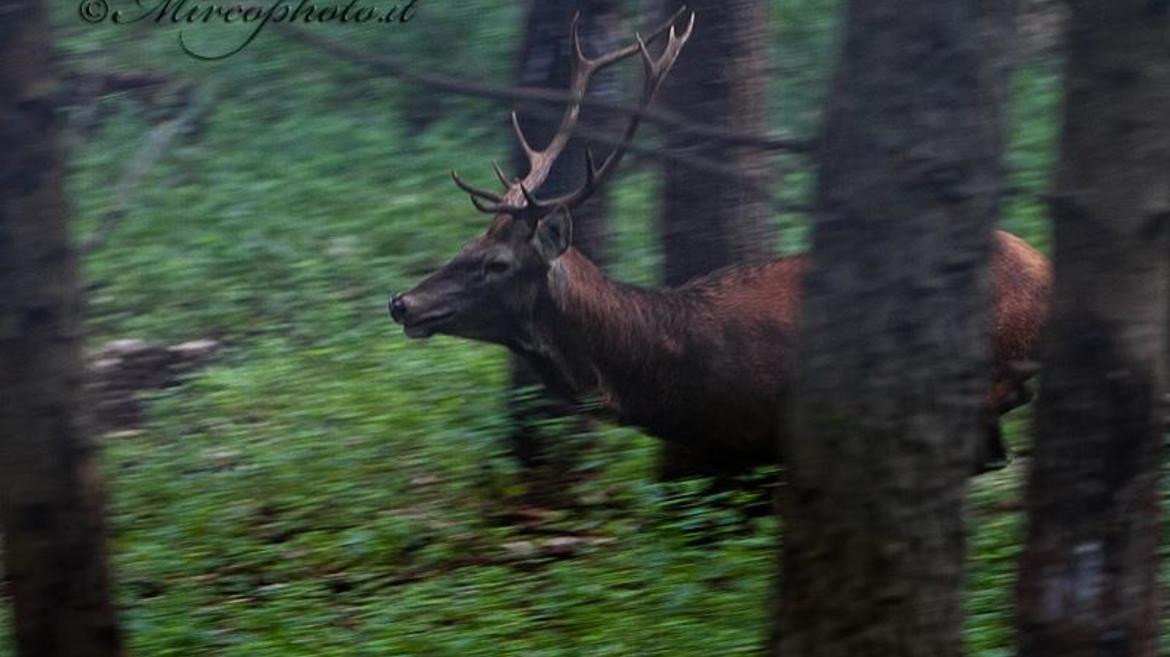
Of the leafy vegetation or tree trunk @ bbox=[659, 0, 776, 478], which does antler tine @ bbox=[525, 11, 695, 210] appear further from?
the leafy vegetation

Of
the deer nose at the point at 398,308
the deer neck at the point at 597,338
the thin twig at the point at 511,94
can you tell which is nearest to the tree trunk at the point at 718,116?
the deer neck at the point at 597,338

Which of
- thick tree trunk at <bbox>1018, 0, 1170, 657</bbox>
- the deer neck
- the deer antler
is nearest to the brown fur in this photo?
the deer neck

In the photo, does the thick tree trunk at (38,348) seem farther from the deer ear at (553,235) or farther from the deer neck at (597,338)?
the deer neck at (597,338)

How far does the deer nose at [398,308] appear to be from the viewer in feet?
29.0

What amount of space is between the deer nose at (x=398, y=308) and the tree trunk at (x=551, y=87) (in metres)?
0.66

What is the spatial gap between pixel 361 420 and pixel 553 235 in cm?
167

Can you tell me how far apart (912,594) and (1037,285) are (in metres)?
3.81

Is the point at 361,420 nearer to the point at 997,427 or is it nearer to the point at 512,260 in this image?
the point at 512,260

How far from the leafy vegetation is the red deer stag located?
34 centimetres

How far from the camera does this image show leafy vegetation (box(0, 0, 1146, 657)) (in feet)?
23.1

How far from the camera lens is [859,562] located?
4.91 metres

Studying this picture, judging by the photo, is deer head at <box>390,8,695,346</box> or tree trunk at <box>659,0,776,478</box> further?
tree trunk at <box>659,0,776,478</box>

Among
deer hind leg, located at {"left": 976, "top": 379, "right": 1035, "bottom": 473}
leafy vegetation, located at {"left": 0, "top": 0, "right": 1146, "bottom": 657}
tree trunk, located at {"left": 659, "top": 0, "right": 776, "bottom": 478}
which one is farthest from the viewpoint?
tree trunk, located at {"left": 659, "top": 0, "right": 776, "bottom": 478}

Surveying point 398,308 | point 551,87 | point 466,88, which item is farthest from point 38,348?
point 551,87
